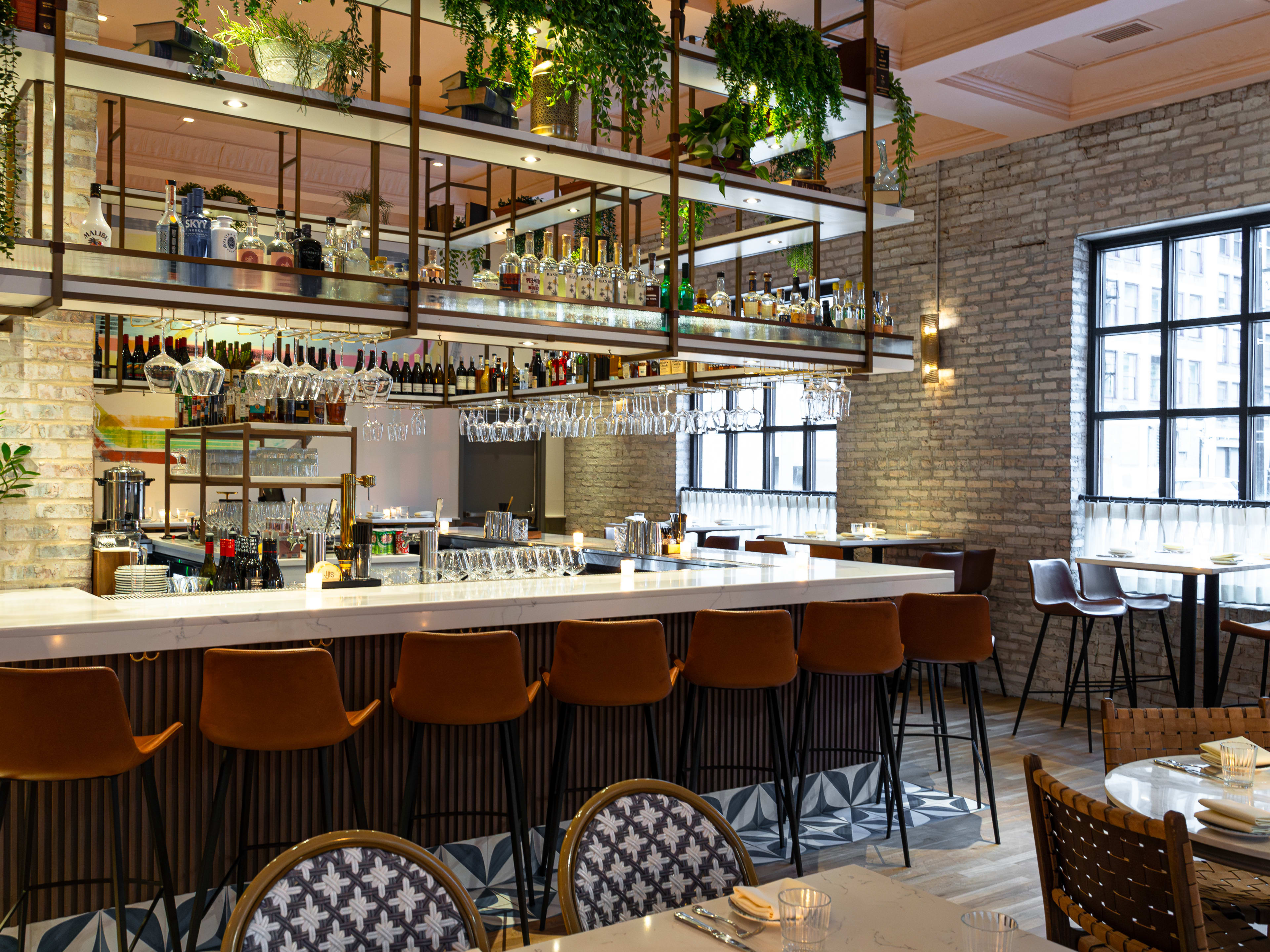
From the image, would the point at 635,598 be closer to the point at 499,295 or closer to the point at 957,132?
the point at 499,295

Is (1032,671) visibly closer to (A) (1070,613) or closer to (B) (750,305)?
(A) (1070,613)

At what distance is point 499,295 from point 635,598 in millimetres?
1385

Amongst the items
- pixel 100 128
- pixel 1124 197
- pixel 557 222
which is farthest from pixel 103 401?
pixel 1124 197

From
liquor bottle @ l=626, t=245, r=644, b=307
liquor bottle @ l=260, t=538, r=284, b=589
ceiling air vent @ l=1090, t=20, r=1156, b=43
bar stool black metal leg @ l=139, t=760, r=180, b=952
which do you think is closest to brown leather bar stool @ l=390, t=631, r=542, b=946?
bar stool black metal leg @ l=139, t=760, r=180, b=952

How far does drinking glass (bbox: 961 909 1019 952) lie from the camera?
1.49 m

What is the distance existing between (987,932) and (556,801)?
2614 millimetres

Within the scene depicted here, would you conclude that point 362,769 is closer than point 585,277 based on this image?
Yes

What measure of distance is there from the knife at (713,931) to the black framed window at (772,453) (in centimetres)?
759

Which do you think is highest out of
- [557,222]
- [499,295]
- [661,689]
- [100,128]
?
[100,128]

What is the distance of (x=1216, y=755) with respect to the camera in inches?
110

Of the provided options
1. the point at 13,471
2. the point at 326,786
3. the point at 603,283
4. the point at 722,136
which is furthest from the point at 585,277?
the point at 13,471

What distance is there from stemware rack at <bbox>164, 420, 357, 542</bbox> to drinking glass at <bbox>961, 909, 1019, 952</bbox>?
5983mm

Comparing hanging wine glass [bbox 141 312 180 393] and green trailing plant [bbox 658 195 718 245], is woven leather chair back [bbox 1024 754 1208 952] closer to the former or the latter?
hanging wine glass [bbox 141 312 180 393]

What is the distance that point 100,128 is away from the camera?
8281 mm
